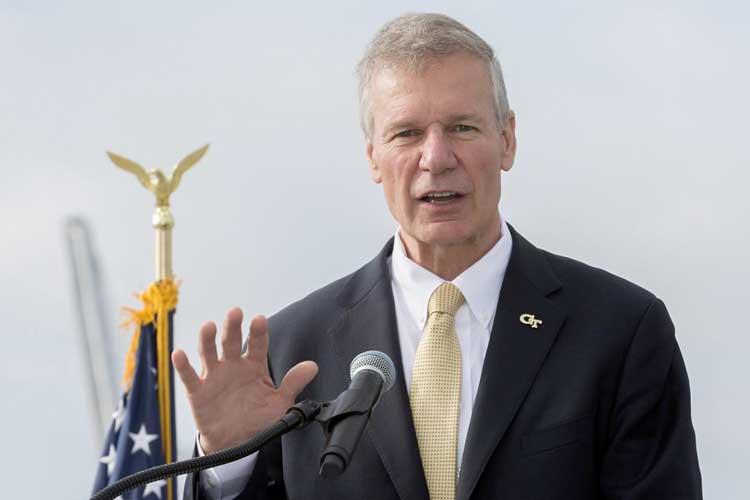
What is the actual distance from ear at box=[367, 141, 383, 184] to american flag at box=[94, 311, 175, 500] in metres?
3.94

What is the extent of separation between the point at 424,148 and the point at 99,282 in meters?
10.1

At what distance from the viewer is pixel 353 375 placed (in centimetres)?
359

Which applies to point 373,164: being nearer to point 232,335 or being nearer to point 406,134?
point 406,134

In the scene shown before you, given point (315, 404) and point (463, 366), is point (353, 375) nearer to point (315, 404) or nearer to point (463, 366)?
point (315, 404)

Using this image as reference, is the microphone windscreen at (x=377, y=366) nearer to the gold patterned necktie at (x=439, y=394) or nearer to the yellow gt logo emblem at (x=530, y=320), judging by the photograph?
the gold patterned necktie at (x=439, y=394)

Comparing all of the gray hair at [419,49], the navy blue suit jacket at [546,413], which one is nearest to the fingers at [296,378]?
the navy blue suit jacket at [546,413]

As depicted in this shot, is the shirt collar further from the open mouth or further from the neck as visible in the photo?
the open mouth

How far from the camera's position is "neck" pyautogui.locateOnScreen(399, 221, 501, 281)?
15.0ft

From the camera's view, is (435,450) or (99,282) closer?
(435,450)

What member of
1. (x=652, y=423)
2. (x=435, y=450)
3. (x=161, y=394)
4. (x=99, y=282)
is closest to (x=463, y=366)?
(x=435, y=450)

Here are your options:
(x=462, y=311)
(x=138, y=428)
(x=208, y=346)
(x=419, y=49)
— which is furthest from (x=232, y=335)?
(x=138, y=428)

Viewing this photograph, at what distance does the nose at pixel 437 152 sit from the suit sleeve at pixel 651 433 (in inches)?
31.5

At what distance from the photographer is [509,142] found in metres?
4.73

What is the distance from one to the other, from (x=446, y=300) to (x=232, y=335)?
94 centimetres
